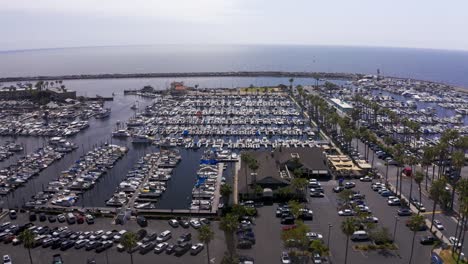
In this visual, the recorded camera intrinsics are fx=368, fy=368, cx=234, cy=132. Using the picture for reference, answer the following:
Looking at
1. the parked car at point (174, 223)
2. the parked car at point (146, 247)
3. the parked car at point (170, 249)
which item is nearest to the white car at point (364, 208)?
the parked car at point (174, 223)

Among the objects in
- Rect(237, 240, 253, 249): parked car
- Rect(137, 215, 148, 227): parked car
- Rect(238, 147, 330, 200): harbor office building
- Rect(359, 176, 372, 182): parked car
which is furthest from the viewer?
Rect(359, 176, 372, 182): parked car

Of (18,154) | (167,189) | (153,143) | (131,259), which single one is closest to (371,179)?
(167,189)

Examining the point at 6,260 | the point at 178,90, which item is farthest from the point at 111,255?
the point at 178,90

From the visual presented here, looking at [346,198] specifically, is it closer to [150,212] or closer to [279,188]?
[279,188]

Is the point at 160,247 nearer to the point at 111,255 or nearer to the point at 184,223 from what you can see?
the point at 111,255

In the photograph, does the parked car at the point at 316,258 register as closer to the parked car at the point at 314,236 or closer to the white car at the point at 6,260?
the parked car at the point at 314,236

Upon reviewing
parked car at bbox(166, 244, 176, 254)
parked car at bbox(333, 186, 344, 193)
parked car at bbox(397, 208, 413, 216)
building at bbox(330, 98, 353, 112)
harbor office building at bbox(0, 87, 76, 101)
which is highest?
harbor office building at bbox(0, 87, 76, 101)

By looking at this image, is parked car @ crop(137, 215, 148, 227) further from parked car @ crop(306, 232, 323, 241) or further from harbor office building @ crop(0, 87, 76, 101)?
harbor office building @ crop(0, 87, 76, 101)

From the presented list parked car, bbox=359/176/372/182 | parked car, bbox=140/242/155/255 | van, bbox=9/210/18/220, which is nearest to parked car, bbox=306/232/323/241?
parked car, bbox=140/242/155/255
